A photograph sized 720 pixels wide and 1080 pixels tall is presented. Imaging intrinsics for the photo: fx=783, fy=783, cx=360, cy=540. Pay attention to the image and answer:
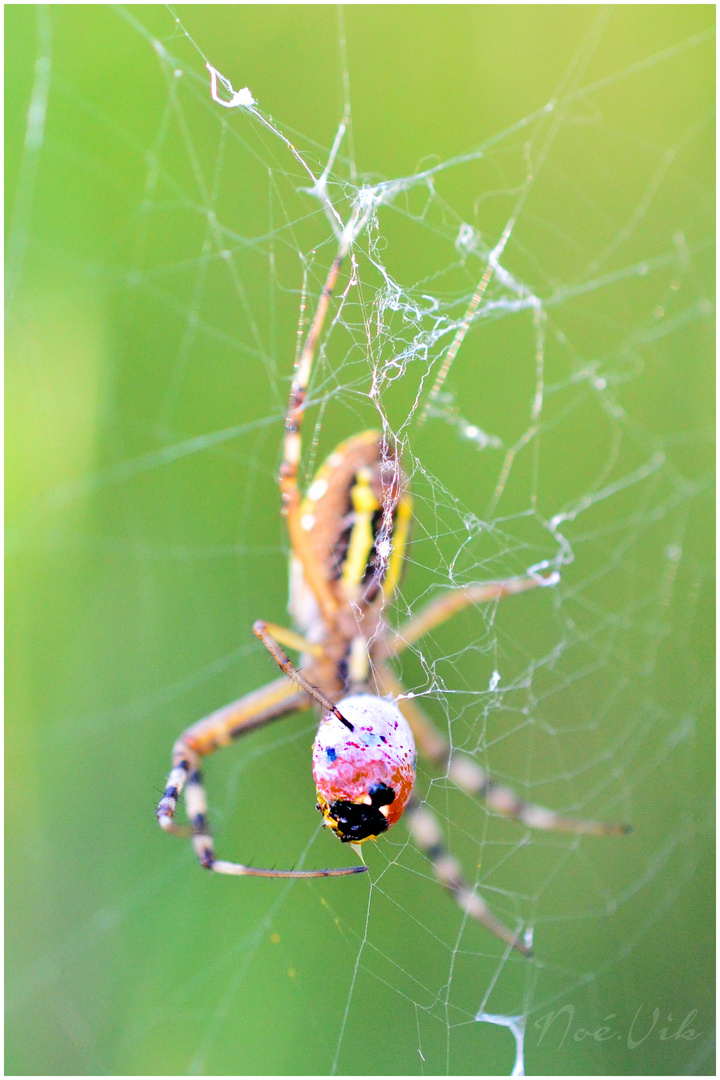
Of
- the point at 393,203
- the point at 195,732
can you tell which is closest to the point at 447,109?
the point at 393,203

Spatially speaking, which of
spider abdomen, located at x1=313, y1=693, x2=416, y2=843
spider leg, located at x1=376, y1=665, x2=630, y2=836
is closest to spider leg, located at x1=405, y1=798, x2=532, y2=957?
spider leg, located at x1=376, y1=665, x2=630, y2=836

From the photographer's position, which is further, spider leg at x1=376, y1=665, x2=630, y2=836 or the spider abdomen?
spider leg at x1=376, y1=665, x2=630, y2=836

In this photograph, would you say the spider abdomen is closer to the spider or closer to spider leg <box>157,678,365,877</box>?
the spider

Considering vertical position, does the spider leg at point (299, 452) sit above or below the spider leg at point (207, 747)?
above
